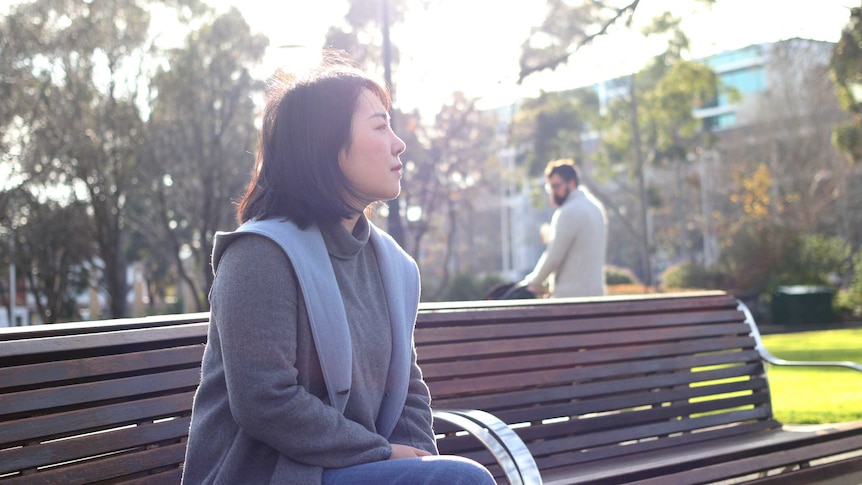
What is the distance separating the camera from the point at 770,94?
53438 millimetres

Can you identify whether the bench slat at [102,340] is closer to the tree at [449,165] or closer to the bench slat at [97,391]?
the bench slat at [97,391]

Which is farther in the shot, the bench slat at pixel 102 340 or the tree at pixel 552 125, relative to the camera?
the tree at pixel 552 125

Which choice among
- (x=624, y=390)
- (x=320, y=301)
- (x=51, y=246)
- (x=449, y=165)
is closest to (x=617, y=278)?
(x=449, y=165)

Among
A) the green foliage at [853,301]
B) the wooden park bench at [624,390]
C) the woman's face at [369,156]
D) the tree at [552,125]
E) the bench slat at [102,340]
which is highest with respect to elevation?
the tree at [552,125]

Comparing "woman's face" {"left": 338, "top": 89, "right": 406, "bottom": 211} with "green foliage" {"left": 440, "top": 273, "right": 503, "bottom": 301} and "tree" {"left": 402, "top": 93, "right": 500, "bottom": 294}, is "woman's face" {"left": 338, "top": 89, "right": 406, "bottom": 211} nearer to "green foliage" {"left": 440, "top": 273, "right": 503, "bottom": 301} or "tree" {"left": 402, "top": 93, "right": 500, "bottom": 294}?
"tree" {"left": 402, "top": 93, "right": 500, "bottom": 294}

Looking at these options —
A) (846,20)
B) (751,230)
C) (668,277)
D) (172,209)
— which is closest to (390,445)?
(846,20)

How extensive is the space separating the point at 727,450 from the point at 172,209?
3871 centimetres

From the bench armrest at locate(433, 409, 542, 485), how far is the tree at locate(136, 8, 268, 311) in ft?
94.6

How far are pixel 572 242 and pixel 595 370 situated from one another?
2.49 metres

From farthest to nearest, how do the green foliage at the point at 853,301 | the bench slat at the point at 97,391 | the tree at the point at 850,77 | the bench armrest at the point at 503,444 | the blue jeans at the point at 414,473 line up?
1. the green foliage at the point at 853,301
2. the tree at the point at 850,77
3. the bench armrest at the point at 503,444
4. the bench slat at the point at 97,391
5. the blue jeans at the point at 414,473

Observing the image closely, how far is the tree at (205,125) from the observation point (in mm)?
32062

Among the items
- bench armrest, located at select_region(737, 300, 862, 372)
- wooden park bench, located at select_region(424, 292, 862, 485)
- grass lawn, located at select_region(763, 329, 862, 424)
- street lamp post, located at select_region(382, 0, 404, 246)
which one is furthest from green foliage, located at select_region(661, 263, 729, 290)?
wooden park bench, located at select_region(424, 292, 862, 485)

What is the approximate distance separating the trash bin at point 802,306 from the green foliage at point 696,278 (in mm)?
4677

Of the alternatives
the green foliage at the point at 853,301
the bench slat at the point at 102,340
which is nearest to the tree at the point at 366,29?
the green foliage at the point at 853,301
